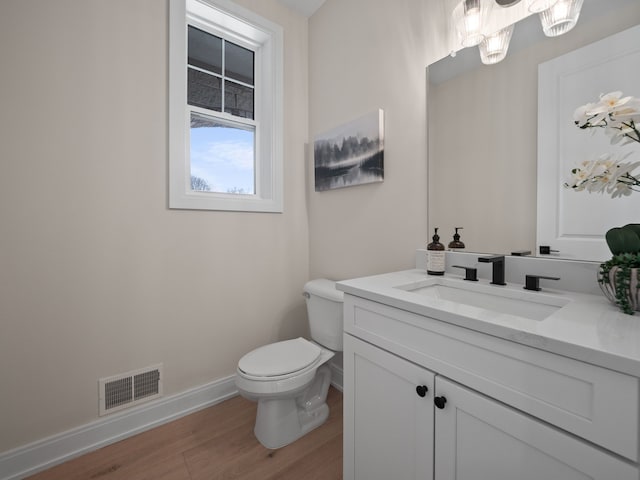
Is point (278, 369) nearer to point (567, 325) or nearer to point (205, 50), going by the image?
point (567, 325)

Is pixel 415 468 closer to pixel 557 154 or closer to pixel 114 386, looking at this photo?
pixel 557 154

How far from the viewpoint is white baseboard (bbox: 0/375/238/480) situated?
52.4 inches

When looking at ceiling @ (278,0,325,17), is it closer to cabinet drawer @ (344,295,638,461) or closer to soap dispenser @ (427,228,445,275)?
soap dispenser @ (427,228,445,275)

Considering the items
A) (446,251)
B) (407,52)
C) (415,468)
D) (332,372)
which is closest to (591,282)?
(446,251)

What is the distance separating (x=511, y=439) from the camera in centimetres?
68

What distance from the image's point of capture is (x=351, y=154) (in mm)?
1857

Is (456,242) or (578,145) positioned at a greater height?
(578,145)

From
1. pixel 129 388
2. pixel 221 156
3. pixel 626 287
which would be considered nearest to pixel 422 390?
pixel 626 287

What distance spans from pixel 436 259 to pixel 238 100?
1773mm

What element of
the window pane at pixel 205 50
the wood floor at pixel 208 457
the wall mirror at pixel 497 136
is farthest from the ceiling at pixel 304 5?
the wood floor at pixel 208 457

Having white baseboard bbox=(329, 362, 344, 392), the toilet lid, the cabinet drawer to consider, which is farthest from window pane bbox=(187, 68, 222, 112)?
white baseboard bbox=(329, 362, 344, 392)

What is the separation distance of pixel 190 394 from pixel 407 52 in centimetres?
231

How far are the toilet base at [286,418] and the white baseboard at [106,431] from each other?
465 millimetres

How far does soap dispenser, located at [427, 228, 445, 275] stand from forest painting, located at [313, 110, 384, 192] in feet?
1.83
